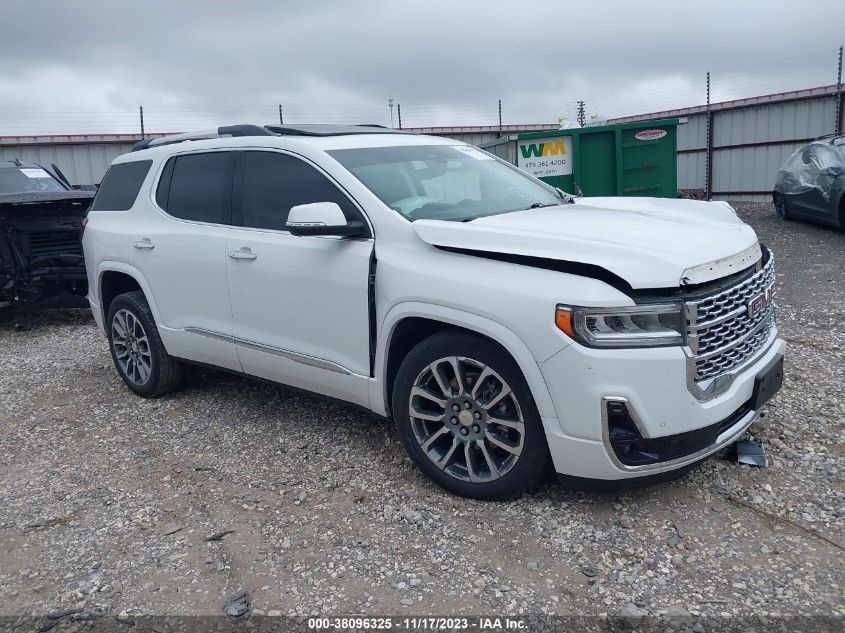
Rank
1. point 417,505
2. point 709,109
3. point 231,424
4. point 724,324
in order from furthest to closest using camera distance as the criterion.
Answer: point 709,109, point 231,424, point 417,505, point 724,324

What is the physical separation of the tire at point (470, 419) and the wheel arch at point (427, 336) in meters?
0.08

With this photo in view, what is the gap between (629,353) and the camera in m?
2.90

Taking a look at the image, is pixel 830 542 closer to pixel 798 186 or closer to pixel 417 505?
pixel 417 505

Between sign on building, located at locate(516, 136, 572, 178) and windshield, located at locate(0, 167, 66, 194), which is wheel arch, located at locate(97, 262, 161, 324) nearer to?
windshield, located at locate(0, 167, 66, 194)

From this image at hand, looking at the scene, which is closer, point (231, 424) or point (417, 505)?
point (417, 505)

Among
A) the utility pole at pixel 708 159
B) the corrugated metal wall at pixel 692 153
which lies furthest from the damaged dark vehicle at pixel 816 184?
the corrugated metal wall at pixel 692 153

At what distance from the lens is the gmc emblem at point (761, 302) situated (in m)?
3.34

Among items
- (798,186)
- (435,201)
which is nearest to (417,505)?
(435,201)

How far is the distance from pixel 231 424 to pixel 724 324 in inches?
122

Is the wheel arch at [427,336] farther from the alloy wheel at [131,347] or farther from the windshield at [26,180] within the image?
the windshield at [26,180]

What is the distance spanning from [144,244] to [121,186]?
75 centimetres

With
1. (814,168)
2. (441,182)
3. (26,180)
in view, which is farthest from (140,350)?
(814,168)

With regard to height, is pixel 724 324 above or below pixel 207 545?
above

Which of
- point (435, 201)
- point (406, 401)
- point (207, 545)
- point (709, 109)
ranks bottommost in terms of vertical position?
point (207, 545)
